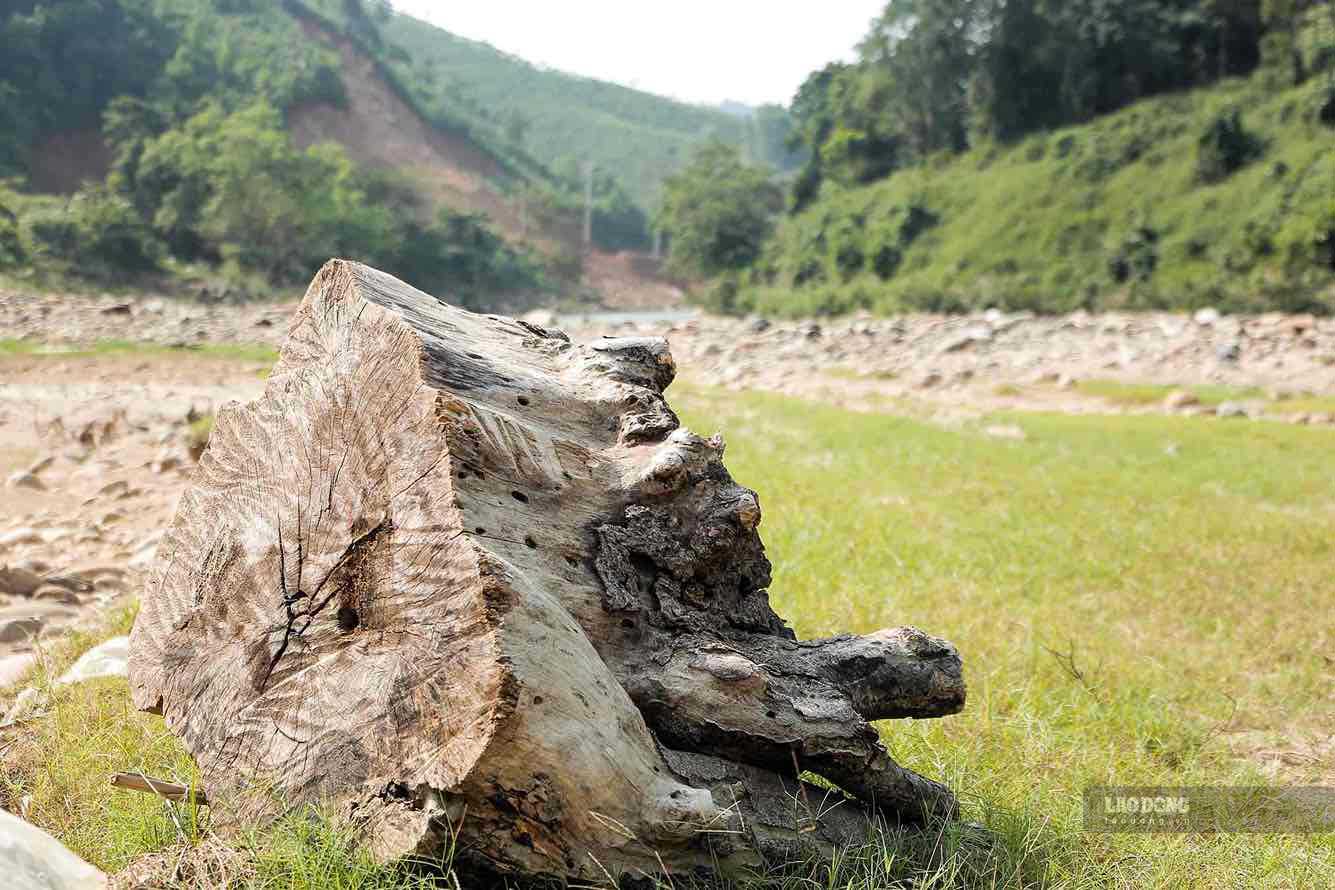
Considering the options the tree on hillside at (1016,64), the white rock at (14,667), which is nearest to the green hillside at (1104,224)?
the tree on hillside at (1016,64)

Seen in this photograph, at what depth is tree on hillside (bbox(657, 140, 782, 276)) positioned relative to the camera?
57094 mm

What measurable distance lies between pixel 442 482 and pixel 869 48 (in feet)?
184

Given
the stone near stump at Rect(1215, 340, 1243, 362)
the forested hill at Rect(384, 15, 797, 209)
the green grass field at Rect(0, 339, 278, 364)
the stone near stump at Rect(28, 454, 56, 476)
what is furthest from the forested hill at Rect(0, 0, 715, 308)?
the stone near stump at Rect(1215, 340, 1243, 362)

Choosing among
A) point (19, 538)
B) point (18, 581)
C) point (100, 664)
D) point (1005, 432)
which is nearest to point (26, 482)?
point (19, 538)

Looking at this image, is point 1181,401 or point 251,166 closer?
point 1181,401

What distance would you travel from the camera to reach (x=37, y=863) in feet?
6.67

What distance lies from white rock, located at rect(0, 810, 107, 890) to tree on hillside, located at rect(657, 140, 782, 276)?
5476cm

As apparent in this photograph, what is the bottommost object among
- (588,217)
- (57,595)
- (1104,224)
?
(57,595)

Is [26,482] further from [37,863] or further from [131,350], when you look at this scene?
[131,350]

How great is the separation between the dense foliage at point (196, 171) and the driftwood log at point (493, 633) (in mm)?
29321

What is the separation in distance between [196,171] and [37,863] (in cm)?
4115

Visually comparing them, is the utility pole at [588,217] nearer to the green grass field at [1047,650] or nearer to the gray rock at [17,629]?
the green grass field at [1047,650]

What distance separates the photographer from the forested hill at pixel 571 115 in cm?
9706

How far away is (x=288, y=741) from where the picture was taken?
1975mm
